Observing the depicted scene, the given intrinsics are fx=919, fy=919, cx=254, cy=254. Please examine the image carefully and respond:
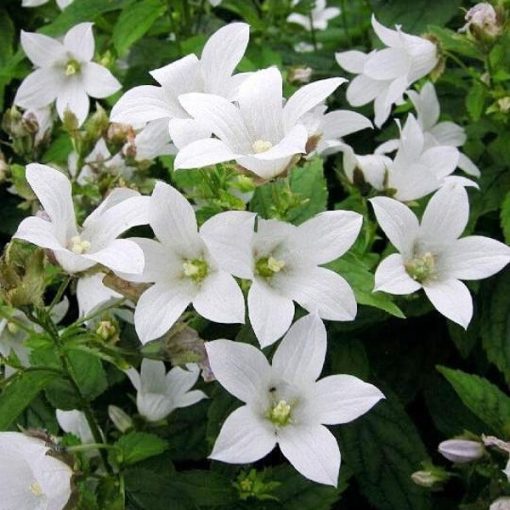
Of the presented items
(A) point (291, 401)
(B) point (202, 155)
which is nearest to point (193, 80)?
(B) point (202, 155)

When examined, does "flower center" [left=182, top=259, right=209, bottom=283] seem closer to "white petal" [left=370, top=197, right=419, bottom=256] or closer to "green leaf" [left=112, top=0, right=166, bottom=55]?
"white petal" [left=370, top=197, right=419, bottom=256]

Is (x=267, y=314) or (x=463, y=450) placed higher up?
(x=267, y=314)

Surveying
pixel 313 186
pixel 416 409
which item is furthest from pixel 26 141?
pixel 416 409

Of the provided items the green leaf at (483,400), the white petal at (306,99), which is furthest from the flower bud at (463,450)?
the white petal at (306,99)

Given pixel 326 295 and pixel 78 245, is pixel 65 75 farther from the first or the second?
pixel 326 295

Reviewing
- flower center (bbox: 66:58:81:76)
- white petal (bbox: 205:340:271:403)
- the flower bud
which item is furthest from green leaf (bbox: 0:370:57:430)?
flower center (bbox: 66:58:81:76)

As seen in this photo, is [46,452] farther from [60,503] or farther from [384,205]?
[384,205]

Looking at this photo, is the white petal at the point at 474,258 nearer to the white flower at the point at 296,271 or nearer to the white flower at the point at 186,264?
the white flower at the point at 296,271
